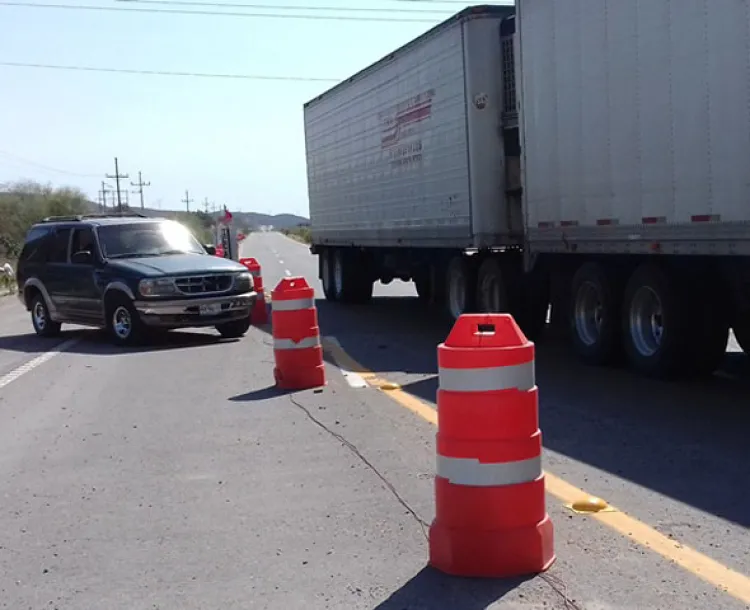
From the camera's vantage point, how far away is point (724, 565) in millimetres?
4977

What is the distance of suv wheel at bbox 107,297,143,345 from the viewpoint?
1515 centimetres

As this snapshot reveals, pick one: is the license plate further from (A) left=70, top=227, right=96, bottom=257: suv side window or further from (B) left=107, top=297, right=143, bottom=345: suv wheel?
(A) left=70, top=227, right=96, bottom=257: suv side window

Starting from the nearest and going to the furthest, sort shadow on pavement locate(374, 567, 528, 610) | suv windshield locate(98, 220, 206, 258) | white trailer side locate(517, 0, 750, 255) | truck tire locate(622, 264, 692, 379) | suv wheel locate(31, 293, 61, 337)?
shadow on pavement locate(374, 567, 528, 610), white trailer side locate(517, 0, 750, 255), truck tire locate(622, 264, 692, 379), suv windshield locate(98, 220, 206, 258), suv wheel locate(31, 293, 61, 337)

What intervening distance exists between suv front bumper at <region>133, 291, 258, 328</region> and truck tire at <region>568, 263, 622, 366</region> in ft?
17.5

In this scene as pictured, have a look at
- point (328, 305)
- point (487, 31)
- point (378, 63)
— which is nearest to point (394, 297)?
point (328, 305)

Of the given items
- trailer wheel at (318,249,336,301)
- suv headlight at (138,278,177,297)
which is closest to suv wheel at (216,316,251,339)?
suv headlight at (138,278,177,297)

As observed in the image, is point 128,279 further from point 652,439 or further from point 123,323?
point 652,439

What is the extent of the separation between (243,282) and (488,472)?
11265 millimetres

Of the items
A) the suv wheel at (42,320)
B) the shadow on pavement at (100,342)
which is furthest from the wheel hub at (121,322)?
the suv wheel at (42,320)

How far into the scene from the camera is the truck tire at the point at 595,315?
1120cm

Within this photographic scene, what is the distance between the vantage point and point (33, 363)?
13.9 meters

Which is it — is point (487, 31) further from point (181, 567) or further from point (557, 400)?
point (181, 567)

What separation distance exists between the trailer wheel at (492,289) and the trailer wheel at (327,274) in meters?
8.75

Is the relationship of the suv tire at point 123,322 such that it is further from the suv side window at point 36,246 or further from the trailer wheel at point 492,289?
the trailer wheel at point 492,289
